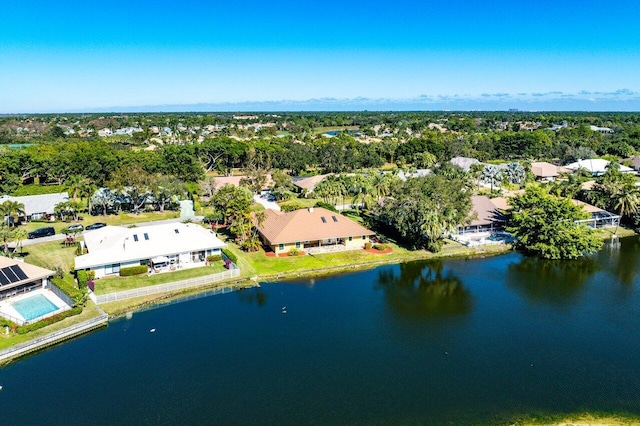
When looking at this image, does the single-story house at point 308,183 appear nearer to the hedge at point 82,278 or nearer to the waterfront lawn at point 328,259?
the waterfront lawn at point 328,259

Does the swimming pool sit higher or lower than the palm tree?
lower

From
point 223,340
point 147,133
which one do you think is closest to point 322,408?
point 223,340

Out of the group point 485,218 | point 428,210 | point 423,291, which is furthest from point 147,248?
point 485,218

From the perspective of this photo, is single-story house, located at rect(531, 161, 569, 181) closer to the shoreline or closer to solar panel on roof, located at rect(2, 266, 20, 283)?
the shoreline

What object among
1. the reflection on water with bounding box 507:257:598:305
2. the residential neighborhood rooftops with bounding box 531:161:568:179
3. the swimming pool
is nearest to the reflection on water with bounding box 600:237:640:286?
the reflection on water with bounding box 507:257:598:305

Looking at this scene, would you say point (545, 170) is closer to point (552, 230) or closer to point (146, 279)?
point (552, 230)

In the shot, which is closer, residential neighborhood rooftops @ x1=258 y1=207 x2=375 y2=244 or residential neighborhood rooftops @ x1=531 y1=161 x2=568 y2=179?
residential neighborhood rooftops @ x1=258 y1=207 x2=375 y2=244
